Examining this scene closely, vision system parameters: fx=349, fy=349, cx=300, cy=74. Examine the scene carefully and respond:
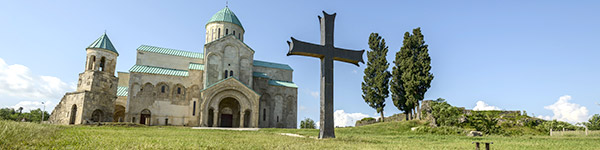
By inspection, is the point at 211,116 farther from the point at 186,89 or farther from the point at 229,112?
the point at 186,89

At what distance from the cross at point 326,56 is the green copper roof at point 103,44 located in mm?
25339

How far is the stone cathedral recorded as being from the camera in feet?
97.1

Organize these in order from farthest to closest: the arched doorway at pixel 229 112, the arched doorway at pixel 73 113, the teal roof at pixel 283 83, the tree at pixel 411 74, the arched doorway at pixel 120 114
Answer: the teal roof at pixel 283 83 → the arched doorway at pixel 120 114 → the arched doorway at pixel 229 112 → the arched doorway at pixel 73 113 → the tree at pixel 411 74

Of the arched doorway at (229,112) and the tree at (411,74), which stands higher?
the tree at (411,74)

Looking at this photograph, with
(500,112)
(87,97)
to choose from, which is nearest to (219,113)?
(87,97)

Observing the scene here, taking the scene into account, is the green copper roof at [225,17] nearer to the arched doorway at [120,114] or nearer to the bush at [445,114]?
the arched doorway at [120,114]

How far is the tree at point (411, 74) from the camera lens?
28.2 m

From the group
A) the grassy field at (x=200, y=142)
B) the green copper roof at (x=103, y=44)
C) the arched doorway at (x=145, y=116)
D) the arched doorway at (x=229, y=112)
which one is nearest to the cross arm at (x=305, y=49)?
the grassy field at (x=200, y=142)

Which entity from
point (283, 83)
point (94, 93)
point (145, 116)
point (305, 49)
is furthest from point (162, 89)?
point (305, 49)

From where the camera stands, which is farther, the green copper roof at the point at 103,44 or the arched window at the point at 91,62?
the green copper roof at the point at 103,44

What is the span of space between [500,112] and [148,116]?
29.2m

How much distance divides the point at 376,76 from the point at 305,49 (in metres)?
22.6

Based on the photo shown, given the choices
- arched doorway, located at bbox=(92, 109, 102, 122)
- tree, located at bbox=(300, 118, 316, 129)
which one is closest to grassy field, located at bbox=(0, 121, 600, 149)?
arched doorway, located at bbox=(92, 109, 102, 122)

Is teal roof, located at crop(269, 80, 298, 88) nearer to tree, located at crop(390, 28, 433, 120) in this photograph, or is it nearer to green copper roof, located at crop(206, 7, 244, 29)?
green copper roof, located at crop(206, 7, 244, 29)
